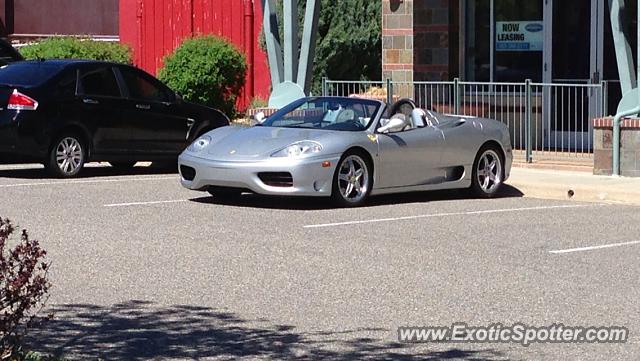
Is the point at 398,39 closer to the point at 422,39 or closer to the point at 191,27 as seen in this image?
the point at 422,39

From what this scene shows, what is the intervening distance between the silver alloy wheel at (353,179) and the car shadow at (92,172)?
175 inches

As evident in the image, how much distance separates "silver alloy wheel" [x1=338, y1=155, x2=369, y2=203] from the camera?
14.2m

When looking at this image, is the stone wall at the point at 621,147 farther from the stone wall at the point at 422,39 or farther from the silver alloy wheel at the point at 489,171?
the stone wall at the point at 422,39

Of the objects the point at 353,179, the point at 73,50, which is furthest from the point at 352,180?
the point at 73,50

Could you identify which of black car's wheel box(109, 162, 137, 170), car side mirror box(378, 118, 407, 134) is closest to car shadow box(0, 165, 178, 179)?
black car's wheel box(109, 162, 137, 170)

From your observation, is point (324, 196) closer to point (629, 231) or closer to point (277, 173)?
point (277, 173)

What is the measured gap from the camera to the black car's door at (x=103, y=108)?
56.0 ft

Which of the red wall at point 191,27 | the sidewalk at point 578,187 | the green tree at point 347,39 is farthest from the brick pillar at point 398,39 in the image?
the sidewalk at point 578,187

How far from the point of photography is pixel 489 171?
15.9m

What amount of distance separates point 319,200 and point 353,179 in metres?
0.70

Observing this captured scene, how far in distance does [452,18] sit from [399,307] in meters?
14.1

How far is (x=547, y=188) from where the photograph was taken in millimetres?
15992

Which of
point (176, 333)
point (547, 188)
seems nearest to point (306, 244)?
point (176, 333)

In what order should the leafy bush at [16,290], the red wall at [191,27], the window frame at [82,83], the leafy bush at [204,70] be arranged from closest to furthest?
1. the leafy bush at [16,290]
2. the window frame at [82,83]
3. the leafy bush at [204,70]
4. the red wall at [191,27]
